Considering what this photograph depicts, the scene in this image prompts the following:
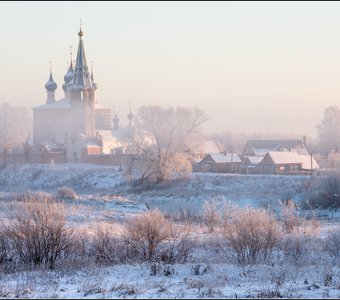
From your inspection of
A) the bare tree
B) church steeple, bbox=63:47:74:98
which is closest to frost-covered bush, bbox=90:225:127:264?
the bare tree

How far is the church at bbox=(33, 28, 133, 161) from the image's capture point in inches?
2908

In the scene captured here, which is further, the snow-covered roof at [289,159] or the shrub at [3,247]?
the snow-covered roof at [289,159]

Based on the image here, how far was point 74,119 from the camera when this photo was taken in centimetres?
7881

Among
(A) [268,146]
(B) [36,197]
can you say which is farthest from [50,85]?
(B) [36,197]

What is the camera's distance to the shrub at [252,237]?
1770cm

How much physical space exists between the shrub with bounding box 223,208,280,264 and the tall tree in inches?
2417

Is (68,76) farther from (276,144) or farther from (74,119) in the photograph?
(276,144)

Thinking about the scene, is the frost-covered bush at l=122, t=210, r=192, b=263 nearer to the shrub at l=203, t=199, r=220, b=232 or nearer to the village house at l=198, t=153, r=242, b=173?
the shrub at l=203, t=199, r=220, b=232

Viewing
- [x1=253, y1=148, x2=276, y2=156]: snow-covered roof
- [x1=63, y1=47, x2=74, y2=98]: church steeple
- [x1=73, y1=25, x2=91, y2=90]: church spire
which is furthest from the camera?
[x1=63, y1=47, x2=74, y2=98]: church steeple

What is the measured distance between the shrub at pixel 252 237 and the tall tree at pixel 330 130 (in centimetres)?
6139

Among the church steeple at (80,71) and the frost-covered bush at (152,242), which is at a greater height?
the church steeple at (80,71)

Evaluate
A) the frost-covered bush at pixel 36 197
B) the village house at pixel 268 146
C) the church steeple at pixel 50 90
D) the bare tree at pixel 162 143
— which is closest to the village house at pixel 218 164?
the bare tree at pixel 162 143

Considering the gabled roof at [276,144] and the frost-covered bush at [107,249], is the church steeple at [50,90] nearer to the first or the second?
the gabled roof at [276,144]

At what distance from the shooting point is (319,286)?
507 inches
